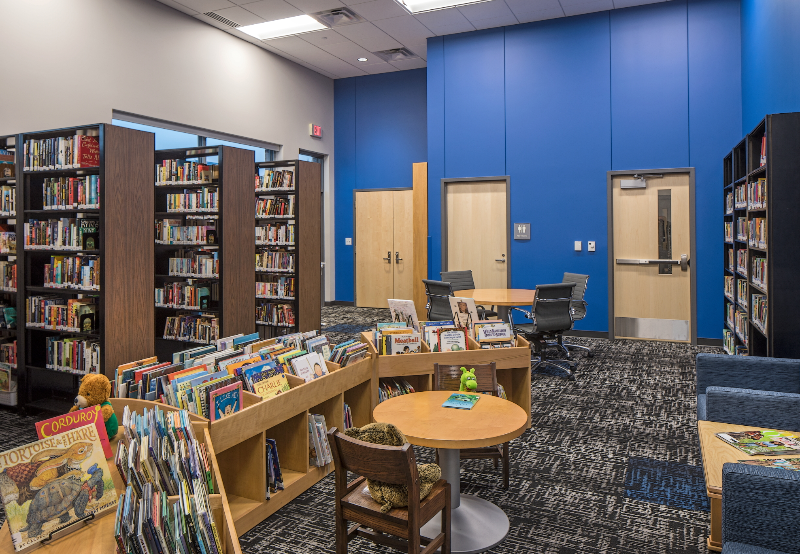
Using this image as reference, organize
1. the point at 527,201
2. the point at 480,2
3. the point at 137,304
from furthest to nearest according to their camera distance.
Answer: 1. the point at 527,201
2. the point at 480,2
3. the point at 137,304

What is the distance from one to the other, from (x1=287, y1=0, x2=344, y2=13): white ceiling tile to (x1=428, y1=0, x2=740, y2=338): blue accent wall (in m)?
1.88

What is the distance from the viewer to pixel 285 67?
371 inches

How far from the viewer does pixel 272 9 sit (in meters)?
7.36

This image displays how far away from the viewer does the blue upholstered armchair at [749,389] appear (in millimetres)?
2650

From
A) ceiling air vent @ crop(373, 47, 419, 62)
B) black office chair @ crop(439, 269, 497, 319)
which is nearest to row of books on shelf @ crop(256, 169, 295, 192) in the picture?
black office chair @ crop(439, 269, 497, 319)

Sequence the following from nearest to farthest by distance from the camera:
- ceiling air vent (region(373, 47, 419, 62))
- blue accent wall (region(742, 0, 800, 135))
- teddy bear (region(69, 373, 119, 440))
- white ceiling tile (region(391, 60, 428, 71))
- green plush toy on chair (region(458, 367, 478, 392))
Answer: teddy bear (region(69, 373, 119, 440)), green plush toy on chair (region(458, 367, 478, 392)), blue accent wall (region(742, 0, 800, 135)), ceiling air vent (region(373, 47, 419, 62)), white ceiling tile (region(391, 60, 428, 71))

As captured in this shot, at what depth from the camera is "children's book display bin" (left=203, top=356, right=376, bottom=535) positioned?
271cm

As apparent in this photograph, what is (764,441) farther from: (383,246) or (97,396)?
(383,246)

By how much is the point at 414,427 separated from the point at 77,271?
11.0 ft

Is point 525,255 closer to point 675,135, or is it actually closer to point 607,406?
point 675,135

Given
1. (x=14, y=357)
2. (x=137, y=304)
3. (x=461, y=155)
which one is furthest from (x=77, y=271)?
(x=461, y=155)

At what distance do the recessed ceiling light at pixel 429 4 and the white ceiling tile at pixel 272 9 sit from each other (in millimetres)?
1419

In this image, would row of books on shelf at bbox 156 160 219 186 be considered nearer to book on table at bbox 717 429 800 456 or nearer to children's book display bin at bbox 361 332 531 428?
children's book display bin at bbox 361 332 531 428

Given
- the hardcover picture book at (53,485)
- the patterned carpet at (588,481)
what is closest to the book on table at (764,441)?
the patterned carpet at (588,481)
